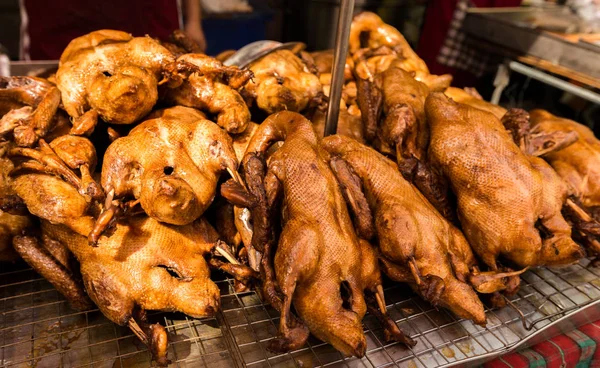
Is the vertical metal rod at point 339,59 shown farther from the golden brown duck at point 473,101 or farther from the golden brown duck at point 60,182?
the golden brown duck at point 60,182

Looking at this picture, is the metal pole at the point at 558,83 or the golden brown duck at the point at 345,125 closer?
the golden brown duck at the point at 345,125

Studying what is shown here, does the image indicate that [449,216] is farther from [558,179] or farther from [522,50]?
[522,50]

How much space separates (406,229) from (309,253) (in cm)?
44

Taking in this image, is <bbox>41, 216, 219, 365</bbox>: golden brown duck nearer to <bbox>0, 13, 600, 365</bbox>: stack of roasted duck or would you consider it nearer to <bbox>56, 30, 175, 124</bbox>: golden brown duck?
<bbox>0, 13, 600, 365</bbox>: stack of roasted duck

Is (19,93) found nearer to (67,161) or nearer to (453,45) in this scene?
(67,161)

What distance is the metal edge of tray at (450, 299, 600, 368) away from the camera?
5.84 ft

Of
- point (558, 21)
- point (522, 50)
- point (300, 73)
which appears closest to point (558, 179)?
point (300, 73)

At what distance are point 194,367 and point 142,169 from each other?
2.64ft

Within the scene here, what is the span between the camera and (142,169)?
1818 millimetres

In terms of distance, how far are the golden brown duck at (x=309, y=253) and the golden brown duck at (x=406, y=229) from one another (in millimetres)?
105

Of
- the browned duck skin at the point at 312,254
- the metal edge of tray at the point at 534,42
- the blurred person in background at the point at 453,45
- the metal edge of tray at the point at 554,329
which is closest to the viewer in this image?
the browned duck skin at the point at 312,254

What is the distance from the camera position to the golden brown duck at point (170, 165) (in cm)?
171

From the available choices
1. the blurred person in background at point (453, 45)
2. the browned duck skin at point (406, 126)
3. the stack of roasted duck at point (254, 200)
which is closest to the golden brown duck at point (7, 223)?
the stack of roasted duck at point (254, 200)

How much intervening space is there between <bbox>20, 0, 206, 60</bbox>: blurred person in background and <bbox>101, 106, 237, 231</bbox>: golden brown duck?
7.25 ft
